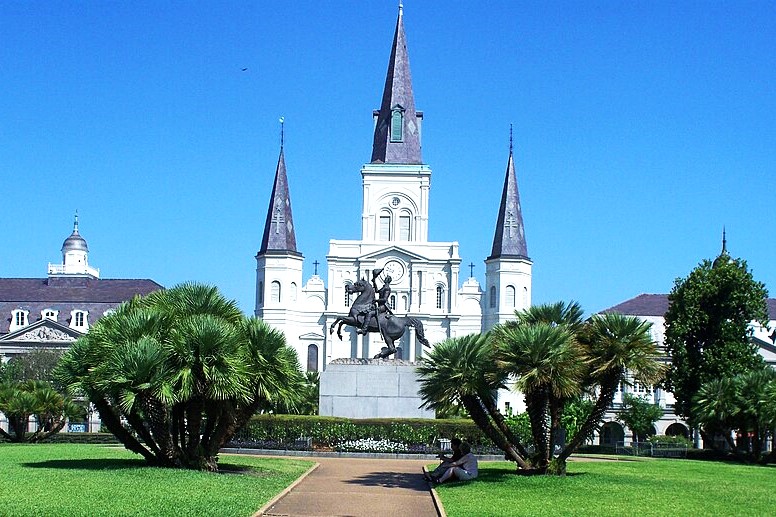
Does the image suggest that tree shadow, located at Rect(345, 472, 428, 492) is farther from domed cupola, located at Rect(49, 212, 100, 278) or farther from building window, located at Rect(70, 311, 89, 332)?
domed cupola, located at Rect(49, 212, 100, 278)

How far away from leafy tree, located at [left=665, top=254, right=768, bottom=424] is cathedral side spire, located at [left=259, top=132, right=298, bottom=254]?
63387 millimetres

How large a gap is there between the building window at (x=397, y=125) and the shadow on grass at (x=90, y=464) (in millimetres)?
94531

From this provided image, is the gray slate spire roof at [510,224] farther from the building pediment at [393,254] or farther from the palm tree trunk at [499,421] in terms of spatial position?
the palm tree trunk at [499,421]

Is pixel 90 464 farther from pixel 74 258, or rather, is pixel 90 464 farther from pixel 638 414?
pixel 74 258

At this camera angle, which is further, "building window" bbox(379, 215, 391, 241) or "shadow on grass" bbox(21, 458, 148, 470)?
"building window" bbox(379, 215, 391, 241)

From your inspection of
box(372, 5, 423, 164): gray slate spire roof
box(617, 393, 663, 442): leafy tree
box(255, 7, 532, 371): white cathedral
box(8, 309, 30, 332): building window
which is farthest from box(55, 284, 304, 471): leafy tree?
box(372, 5, 423, 164): gray slate spire roof

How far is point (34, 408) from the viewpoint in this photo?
4441 cm

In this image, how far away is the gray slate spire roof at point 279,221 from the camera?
4545 inches

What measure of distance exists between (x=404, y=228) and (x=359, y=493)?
97.1m

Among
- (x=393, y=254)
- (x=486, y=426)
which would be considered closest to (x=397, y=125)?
(x=393, y=254)

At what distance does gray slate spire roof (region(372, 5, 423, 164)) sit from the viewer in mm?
120000

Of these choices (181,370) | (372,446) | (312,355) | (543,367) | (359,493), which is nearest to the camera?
(359,493)

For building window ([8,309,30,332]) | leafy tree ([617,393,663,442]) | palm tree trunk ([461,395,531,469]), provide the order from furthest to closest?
building window ([8,309,30,332]), leafy tree ([617,393,663,442]), palm tree trunk ([461,395,531,469])

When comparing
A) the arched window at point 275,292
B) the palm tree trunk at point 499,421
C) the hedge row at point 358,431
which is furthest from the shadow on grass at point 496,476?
the arched window at point 275,292
